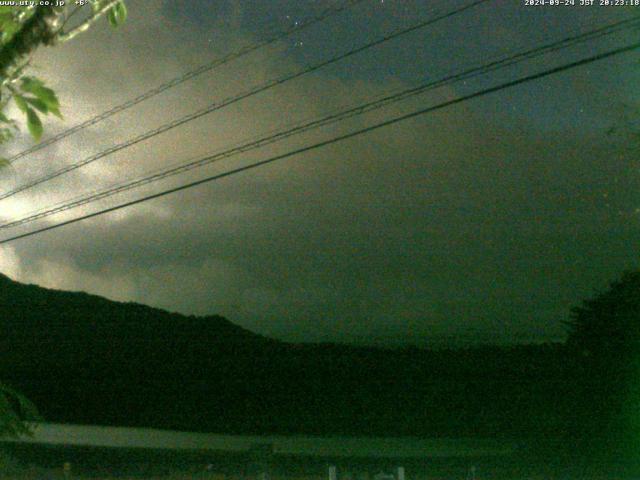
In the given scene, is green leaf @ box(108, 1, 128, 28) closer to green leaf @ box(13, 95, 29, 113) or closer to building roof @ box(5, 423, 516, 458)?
green leaf @ box(13, 95, 29, 113)

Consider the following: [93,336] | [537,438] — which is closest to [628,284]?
[537,438]

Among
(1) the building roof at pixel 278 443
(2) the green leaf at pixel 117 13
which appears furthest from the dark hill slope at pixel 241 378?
(2) the green leaf at pixel 117 13

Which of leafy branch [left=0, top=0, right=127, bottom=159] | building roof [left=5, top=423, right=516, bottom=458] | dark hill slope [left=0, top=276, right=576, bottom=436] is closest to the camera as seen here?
leafy branch [left=0, top=0, right=127, bottom=159]

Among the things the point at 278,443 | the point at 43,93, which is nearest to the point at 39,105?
the point at 43,93

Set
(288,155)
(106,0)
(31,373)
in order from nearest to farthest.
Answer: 1. (106,0)
2. (288,155)
3. (31,373)

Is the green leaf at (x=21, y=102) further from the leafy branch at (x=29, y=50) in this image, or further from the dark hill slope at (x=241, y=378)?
the dark hill slope at (x=241, y=378)

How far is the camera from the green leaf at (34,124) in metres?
2.87

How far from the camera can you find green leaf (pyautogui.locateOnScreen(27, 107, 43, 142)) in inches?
113

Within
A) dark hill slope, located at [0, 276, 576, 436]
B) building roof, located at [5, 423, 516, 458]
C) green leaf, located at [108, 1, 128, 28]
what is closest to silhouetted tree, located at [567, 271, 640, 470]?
dark hill slope, located at [0, 276, 576, 436]

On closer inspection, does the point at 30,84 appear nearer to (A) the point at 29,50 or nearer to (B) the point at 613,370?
(A) the point at 29,50

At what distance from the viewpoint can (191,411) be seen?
20906mm

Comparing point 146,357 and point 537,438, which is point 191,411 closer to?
point 146,357

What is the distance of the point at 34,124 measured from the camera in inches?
114

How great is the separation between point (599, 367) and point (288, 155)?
8.94 m
